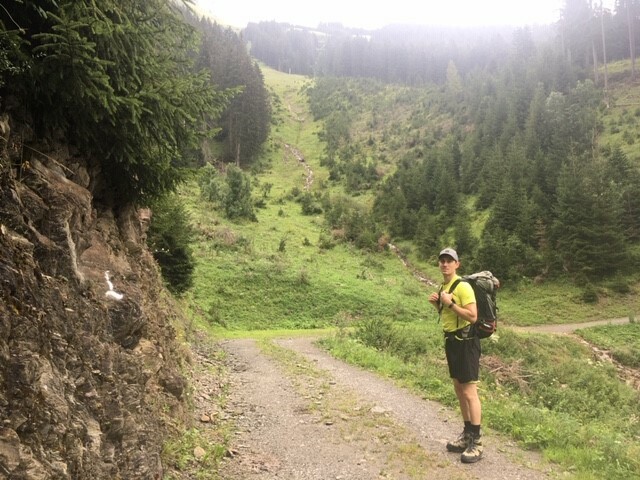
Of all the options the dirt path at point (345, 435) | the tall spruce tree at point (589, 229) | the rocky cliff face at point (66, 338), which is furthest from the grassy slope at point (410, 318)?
the rocky cliff face at point (66, 338)

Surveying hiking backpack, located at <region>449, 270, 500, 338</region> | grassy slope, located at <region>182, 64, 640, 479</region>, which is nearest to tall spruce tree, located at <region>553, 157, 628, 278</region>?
grassy slope, located at <region>182, 64, 640, 479</region>

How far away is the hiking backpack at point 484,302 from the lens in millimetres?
5797

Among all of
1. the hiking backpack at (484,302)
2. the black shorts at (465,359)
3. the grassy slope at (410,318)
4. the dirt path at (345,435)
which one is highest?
the hiking backpack at (484,302)

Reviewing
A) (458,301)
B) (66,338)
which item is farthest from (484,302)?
→ (66,338)

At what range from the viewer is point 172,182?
6043 millimetres

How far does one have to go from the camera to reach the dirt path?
5453mm

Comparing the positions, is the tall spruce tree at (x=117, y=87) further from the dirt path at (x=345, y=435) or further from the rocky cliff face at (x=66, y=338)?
the dirt path at (x=345, y=435)

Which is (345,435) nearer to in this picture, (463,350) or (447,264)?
(463,350)

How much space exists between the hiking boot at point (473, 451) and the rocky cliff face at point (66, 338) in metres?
3.95

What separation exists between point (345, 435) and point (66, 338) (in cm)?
463

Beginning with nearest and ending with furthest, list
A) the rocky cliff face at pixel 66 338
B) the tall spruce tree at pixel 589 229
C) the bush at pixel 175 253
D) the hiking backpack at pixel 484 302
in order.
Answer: the rocky cliff face at pixel 66 338, the hiking backpack at pixel 484 302, the bush at pixel 175 253, the tall spruce tree at pixel 589 229

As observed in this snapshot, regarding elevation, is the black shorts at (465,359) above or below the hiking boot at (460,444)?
above

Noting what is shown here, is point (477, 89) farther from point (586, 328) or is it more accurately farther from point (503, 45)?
point (586, 328)

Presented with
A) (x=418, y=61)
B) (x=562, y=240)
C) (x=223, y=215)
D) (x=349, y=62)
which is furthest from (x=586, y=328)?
(x=349, y=62)
